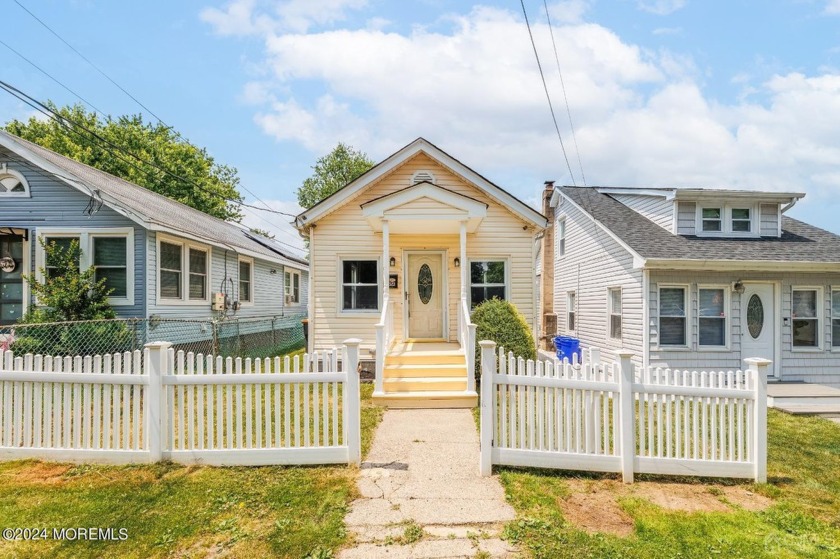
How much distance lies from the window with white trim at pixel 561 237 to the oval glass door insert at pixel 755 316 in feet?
19.3

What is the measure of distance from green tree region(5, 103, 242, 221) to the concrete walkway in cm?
2566

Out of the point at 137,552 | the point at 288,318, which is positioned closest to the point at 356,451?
the point at 137,552

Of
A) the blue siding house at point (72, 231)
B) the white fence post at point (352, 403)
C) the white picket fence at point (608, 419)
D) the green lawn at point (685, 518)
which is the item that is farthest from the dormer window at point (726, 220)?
the blue siding house at point (72, 231)

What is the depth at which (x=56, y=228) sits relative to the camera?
990 centimetres

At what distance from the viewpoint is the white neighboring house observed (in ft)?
33.3

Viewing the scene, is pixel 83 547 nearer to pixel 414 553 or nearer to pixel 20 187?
pixel 414 553

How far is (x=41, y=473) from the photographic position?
14.7 ft

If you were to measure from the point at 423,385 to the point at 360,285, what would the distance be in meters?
3.89

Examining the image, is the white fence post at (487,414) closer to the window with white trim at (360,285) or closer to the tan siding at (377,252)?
the tan siding at (377,252)

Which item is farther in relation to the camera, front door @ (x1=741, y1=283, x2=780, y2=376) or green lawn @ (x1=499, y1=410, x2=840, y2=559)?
front door @ (x1=741, y1=283, x2=780, y2=376)

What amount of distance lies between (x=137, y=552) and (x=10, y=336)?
28.0ft

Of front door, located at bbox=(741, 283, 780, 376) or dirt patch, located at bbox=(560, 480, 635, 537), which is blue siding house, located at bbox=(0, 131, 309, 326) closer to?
dirt patch, located at bbox=(560, 480, 635, 537)

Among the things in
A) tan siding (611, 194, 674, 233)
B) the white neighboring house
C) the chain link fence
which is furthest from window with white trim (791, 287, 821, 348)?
the chain link fence

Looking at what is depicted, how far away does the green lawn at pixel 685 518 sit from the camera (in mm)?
3273
